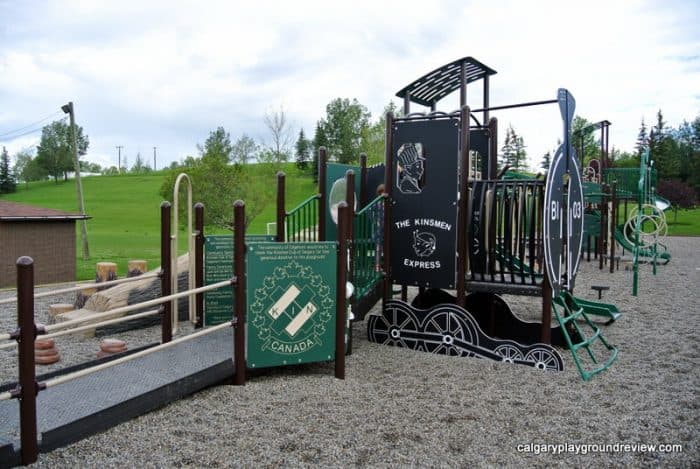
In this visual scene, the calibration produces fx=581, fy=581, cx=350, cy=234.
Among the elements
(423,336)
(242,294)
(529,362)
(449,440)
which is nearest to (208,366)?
(242,294)

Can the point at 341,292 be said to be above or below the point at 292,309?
above

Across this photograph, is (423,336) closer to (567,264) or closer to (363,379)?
(363,379)

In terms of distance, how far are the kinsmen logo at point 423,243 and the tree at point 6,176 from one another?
71429 mm

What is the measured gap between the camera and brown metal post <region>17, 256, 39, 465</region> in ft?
11.6

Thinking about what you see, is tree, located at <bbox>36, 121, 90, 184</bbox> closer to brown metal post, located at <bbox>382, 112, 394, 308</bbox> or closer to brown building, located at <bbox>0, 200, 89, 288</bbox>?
brown building, located at <bbox>0, 200, 89, 288</bbox>

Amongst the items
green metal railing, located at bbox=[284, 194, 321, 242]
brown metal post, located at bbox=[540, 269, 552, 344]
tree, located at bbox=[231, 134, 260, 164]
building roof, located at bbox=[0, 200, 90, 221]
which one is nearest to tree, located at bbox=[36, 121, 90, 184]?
tree, located at bbox=[231, 134, 260, 164]

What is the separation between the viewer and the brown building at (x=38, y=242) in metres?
12.9

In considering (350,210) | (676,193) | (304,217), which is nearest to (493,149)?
(304,217)

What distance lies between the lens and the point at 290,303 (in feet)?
17.8

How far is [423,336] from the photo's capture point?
22.4 ft

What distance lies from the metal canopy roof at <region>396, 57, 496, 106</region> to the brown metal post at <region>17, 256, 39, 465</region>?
5515mm

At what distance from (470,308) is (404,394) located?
119 inches

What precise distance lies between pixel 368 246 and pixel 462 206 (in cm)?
122

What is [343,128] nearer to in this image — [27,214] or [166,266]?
[27,214]
